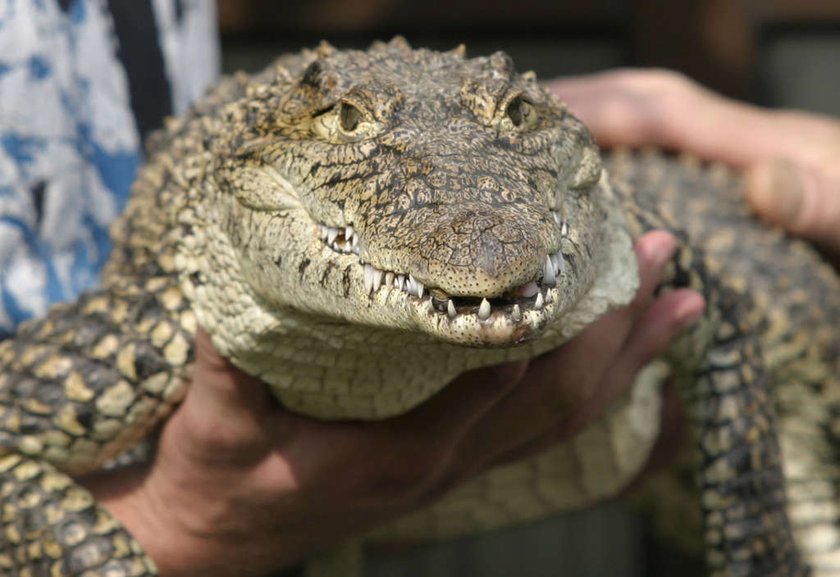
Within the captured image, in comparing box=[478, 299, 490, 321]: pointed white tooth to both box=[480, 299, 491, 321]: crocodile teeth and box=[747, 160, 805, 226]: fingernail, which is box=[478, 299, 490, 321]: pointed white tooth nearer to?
box=[480, 299, 491, 321]: crocodile teeth

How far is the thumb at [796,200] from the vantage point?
8.31 feet

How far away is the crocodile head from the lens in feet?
3.44

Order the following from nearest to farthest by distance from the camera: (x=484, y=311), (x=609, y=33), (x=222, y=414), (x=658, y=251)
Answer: (x=484, y=311) < (x=222, y=414) < (x=658, y=251) < (x=609, y=33)

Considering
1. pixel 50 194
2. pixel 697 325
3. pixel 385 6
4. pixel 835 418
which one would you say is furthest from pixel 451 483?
pixel 385 6

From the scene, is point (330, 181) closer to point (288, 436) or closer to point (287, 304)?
point (287, 304)

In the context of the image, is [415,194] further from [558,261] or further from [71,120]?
[71,120]

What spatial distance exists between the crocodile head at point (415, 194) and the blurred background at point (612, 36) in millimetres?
2432

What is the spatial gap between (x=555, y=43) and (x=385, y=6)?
711mm

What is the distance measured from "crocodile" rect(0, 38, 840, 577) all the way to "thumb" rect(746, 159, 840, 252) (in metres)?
Answer: 0.16

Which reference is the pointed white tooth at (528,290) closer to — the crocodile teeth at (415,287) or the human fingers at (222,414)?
the crocodile teeth at (415,287)

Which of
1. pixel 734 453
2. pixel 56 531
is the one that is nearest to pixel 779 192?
pixel 734 453

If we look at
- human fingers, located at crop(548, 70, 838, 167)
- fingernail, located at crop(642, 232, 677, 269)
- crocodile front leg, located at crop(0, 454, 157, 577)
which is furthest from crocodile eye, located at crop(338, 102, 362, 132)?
human fingers, located at crop(548, 70, 838, 167)

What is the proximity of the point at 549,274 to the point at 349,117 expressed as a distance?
37cm

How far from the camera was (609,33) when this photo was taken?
4164 mm
